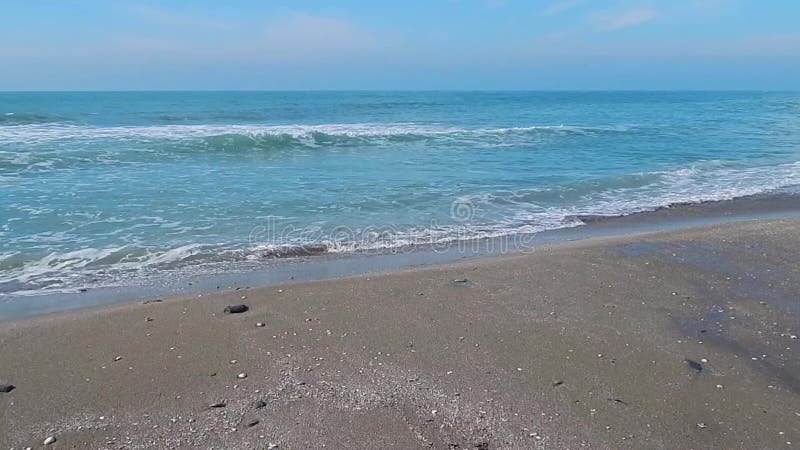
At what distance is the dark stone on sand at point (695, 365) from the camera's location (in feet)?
15.8

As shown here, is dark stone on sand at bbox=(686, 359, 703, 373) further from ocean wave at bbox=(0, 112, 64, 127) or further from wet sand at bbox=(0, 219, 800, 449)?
ocean wave at bbox=(0, 112, 64, 127)

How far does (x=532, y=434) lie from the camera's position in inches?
152

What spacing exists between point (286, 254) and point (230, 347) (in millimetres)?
3300

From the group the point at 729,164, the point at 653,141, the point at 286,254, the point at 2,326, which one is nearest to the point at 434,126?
the point at 653,141

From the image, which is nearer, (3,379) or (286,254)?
(3,379)

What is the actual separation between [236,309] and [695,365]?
4.21 m

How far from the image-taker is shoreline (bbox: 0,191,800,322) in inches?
257

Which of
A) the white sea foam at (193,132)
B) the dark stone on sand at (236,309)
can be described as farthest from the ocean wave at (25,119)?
the dark stone on sand at (236,309)

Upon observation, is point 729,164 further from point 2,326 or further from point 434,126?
point 2,326

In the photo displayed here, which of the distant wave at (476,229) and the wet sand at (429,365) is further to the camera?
the distant wave at (476,229)

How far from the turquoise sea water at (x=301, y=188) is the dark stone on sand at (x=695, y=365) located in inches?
186

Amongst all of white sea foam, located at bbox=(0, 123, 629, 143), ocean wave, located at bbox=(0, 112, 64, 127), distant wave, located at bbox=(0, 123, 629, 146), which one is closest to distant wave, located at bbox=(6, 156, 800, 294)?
distant wave, located at bbox=(0, 123, 629, 146)

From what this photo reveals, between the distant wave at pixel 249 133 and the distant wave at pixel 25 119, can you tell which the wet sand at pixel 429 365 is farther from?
the distant wave at pixel 25 119

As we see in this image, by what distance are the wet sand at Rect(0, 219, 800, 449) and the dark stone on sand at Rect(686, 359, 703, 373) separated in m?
0.02
